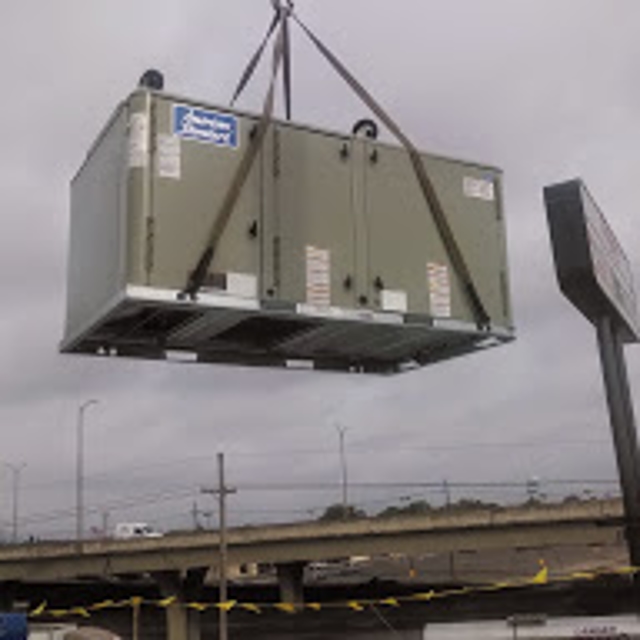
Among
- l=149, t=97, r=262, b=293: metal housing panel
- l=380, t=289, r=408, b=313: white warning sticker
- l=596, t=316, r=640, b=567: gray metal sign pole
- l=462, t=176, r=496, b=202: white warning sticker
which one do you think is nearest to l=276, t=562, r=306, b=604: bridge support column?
l=596, t=316, r=640, b=567: gray metal sign pole

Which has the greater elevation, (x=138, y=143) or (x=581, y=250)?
(x=581, y=250)

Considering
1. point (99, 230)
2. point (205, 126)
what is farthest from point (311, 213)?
point (99, 230)

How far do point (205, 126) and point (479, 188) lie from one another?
279 cm

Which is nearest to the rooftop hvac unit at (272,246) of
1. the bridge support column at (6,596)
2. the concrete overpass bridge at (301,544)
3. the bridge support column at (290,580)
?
the concrete overpass bridge at (301,544)

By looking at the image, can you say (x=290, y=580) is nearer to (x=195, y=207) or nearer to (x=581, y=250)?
(x=581, y=250)

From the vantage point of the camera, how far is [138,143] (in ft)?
21.7

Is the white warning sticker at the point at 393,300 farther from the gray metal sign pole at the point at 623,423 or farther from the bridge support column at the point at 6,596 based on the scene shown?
the bridge support column at the point at 6,596

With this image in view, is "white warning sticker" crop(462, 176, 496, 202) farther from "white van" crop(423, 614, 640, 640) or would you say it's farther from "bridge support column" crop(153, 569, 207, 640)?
"bridge support column" crop(153, 569, 207, 640)

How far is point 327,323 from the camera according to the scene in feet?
23.8

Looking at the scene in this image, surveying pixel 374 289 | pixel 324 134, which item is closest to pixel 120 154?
pixel 324 134

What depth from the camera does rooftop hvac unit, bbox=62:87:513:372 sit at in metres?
6.68

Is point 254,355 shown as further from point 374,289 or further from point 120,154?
point 120,154

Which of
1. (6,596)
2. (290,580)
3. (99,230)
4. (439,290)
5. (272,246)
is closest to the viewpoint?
(272,246)

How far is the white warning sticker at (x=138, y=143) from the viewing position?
6.60 metres
